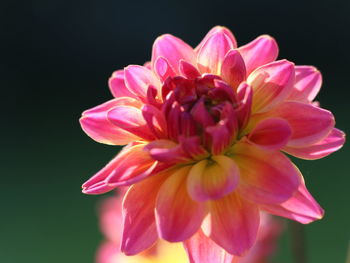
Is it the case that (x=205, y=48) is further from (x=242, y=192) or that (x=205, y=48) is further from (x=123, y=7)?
(x=123, y=7)

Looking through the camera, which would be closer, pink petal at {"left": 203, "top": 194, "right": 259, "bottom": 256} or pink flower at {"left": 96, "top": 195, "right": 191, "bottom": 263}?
pink petal at {"left": 203, "top": 194, "right": 259, "bottom": 256}

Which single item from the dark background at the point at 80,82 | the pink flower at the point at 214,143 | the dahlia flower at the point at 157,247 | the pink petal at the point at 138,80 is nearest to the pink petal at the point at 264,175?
the pink flower at the point at 214,143

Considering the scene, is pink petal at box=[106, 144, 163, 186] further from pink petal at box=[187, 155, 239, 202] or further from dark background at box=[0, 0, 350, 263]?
dark background at box=[0, 0, 350, 263]

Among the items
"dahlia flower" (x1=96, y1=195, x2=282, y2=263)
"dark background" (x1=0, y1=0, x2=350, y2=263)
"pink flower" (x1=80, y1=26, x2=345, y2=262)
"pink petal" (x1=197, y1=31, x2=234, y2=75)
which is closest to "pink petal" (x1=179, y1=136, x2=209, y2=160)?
"pink flower" (x1=80, y1=26, x2=345, y2=262)

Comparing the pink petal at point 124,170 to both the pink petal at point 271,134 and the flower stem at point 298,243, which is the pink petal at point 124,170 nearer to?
the pink petal at point 271,134

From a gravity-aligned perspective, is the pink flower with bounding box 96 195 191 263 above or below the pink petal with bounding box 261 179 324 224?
below

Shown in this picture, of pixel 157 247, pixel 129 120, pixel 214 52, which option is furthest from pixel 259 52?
pixel 157 247
